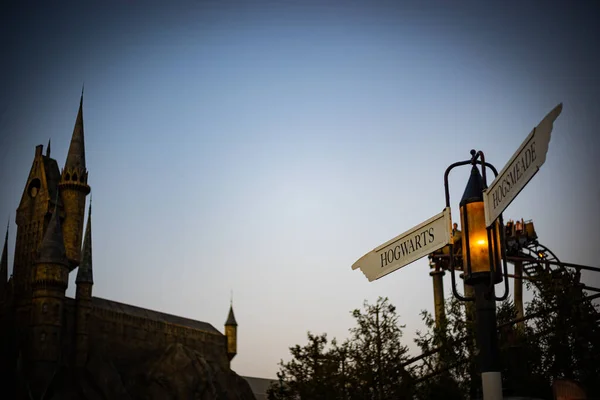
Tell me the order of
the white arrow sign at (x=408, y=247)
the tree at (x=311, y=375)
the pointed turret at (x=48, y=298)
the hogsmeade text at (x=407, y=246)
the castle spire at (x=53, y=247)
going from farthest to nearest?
the castle spire at (x=53, y=247), the pointed turret at (x=48, y=298), the tree at (x=311, y=375), the hogsmeade text at (x=407, y=246), the white arrow sign at (x=408, y=247)

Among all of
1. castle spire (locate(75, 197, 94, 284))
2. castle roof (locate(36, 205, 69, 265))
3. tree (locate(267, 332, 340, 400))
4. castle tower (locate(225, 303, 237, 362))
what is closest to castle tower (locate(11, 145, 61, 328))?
castle roof (locate(36, 205, 69, 265))

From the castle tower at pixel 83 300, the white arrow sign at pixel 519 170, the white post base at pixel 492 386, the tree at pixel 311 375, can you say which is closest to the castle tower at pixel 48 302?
the castle tower at pixel 83 300

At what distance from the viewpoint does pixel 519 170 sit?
4172 millimetres

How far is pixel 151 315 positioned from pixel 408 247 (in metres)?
75.9

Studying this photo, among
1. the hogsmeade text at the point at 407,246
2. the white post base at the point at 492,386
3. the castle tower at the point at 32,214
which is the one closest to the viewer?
the white post base at the point at 492,386

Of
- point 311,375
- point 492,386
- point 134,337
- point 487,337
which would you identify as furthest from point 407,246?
point 134,337

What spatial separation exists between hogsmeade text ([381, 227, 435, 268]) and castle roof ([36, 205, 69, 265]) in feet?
205

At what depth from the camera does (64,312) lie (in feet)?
207

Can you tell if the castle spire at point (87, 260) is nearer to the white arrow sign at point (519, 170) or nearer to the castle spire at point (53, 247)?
A: the castle spire at point (53, 247)

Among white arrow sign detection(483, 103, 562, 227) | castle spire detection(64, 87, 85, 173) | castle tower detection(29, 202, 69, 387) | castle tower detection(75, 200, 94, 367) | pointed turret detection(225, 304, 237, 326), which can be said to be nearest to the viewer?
white arrow sign detection(483, 103, 562, 227)

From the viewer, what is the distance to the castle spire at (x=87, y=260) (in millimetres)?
67750

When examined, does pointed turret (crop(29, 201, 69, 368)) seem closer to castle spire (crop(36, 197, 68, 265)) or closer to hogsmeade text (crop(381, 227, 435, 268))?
castle spire (crop(36, 197, 68, 265))

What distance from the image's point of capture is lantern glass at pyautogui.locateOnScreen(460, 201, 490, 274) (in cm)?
441

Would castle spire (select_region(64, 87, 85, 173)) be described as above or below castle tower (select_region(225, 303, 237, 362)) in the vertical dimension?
above
